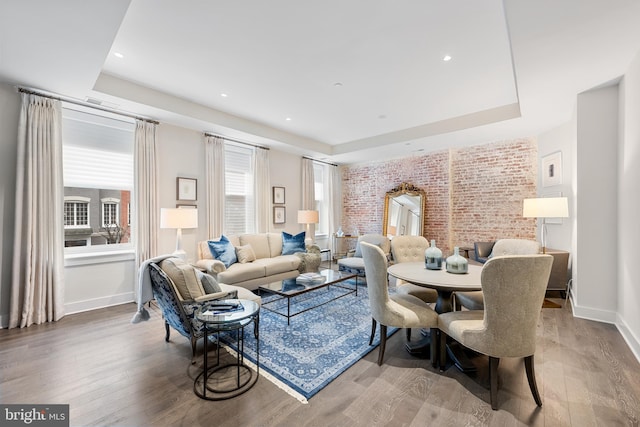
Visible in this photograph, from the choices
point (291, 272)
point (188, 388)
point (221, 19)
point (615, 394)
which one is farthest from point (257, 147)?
point (615, 394)

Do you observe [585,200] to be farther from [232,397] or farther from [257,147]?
[257,147]

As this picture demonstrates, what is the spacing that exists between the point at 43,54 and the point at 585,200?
600 cm

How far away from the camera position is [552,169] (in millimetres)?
4547

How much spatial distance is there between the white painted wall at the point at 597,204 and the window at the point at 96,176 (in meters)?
6.11

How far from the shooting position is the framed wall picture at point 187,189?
451 centimetres

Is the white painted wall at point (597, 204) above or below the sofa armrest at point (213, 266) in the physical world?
above

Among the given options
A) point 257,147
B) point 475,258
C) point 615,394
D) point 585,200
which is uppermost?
point 257,147

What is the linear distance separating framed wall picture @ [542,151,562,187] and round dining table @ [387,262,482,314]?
2938mm

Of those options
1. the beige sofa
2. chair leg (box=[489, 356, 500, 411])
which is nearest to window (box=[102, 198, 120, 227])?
the beige sofa

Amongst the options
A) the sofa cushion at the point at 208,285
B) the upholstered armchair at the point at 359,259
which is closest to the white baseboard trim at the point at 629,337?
the upholstered armchair at the point at 359,259

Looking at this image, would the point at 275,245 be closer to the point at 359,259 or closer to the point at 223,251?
the point at 223,251

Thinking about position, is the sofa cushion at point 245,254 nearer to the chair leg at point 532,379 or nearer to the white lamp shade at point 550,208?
the chair leg at point 532,379

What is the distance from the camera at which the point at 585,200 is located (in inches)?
132

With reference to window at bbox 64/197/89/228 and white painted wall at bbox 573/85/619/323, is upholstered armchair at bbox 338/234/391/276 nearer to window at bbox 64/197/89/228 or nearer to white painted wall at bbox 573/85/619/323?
white painted wall at bbox 573/85/619/323
